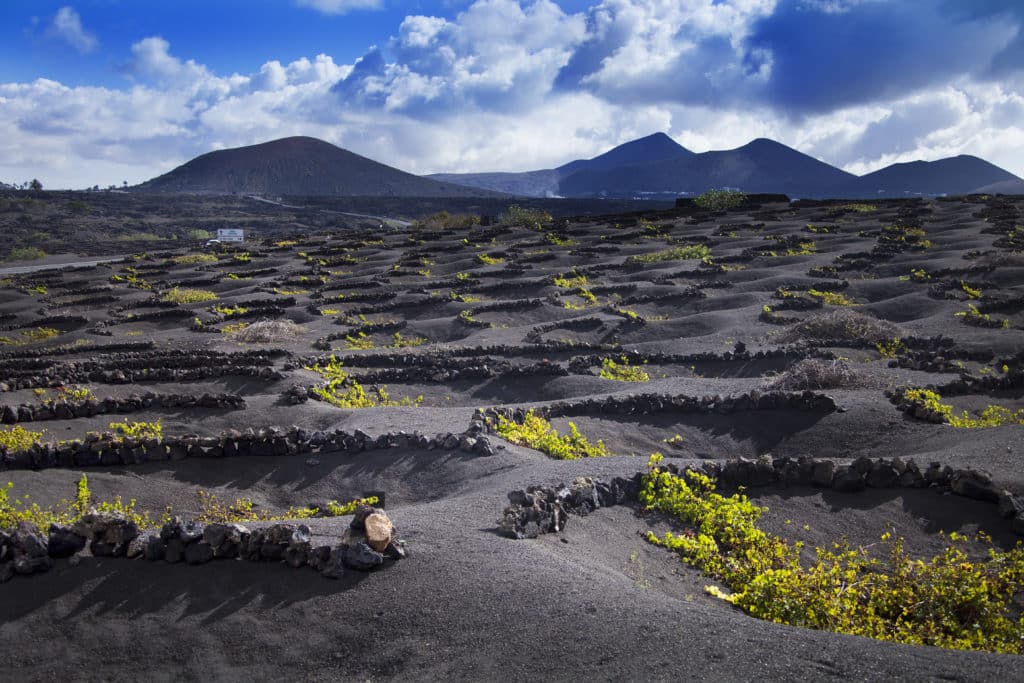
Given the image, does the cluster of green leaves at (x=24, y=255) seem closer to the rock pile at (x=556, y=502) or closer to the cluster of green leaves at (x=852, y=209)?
the cluster of green leaves at (x=852, y=209)

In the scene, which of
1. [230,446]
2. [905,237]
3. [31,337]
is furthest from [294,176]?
[230,446]

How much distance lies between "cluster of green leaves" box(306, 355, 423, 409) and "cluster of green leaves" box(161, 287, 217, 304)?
13.3 metres

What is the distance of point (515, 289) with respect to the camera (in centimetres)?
2302

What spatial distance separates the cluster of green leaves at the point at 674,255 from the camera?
27.3 m

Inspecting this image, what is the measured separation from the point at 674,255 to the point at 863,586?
23989mm

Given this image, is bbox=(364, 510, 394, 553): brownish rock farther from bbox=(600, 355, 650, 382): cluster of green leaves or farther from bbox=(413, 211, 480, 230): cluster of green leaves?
bbox=(413, 211, 480, 230): cluster of green leaves

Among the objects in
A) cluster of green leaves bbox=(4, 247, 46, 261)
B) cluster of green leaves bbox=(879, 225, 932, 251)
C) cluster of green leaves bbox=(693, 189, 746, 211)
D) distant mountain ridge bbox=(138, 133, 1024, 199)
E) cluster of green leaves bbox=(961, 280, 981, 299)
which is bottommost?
cluster of green leaves bbox=(961, 280, 981, 299)

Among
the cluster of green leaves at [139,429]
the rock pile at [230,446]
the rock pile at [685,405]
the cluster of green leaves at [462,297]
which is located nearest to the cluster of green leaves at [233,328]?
the cluster of green leaves at [462,297]

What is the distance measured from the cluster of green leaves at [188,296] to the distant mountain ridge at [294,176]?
121 meters

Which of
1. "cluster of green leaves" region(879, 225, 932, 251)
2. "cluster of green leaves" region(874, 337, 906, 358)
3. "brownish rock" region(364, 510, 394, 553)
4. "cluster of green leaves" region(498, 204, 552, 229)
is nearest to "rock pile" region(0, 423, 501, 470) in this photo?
"brownish rock" region(364, 510, 394, 553)

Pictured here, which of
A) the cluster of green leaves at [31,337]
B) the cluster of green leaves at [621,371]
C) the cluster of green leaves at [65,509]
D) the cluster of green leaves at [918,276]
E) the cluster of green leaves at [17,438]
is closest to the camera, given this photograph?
the cluster of green leaves at [65,509]

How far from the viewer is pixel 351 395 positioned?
1184cm

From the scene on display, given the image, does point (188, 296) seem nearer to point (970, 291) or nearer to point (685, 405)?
point (685, 405)

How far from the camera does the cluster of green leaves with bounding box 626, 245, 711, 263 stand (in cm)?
2734
